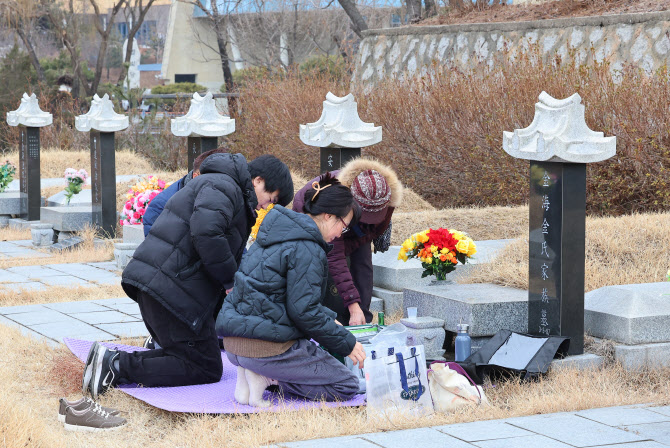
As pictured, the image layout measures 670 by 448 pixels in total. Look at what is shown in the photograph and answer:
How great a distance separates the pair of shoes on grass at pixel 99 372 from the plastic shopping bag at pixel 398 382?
149cm

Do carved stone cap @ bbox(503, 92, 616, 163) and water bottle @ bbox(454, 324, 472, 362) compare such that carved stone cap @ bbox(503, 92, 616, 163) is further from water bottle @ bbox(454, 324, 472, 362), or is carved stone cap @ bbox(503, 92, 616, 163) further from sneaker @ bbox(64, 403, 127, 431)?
sneaker @ bbox(64, 403, 127, 431)

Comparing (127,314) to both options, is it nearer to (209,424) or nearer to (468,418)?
(209,424)

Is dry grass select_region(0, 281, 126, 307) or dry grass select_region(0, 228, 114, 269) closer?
dry grass select_region(0, 281, 126, 307)

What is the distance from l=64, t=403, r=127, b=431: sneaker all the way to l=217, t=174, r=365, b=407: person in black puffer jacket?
25.8 inches

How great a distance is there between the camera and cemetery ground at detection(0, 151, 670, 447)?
4312 mm

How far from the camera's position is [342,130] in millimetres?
8070

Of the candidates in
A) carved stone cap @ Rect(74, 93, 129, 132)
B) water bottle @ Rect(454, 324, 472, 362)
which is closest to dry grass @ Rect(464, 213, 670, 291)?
water bottle @ Rect(454, 324, 472, 362)

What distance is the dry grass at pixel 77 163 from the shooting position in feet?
60.7

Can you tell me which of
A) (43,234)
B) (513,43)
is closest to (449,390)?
(43,234)

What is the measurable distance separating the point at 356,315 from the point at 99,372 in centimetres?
157

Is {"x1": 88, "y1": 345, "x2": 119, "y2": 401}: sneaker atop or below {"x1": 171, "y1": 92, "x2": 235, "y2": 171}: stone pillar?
below

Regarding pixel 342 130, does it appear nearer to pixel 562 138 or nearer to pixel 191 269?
pixel 562 138

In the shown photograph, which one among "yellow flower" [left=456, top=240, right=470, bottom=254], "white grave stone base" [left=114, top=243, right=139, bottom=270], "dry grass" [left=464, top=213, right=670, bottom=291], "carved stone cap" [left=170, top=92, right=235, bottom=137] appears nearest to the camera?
"yellow flower" [left=456, top=240, right=470, bottom=254]

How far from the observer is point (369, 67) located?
62.7 feet
